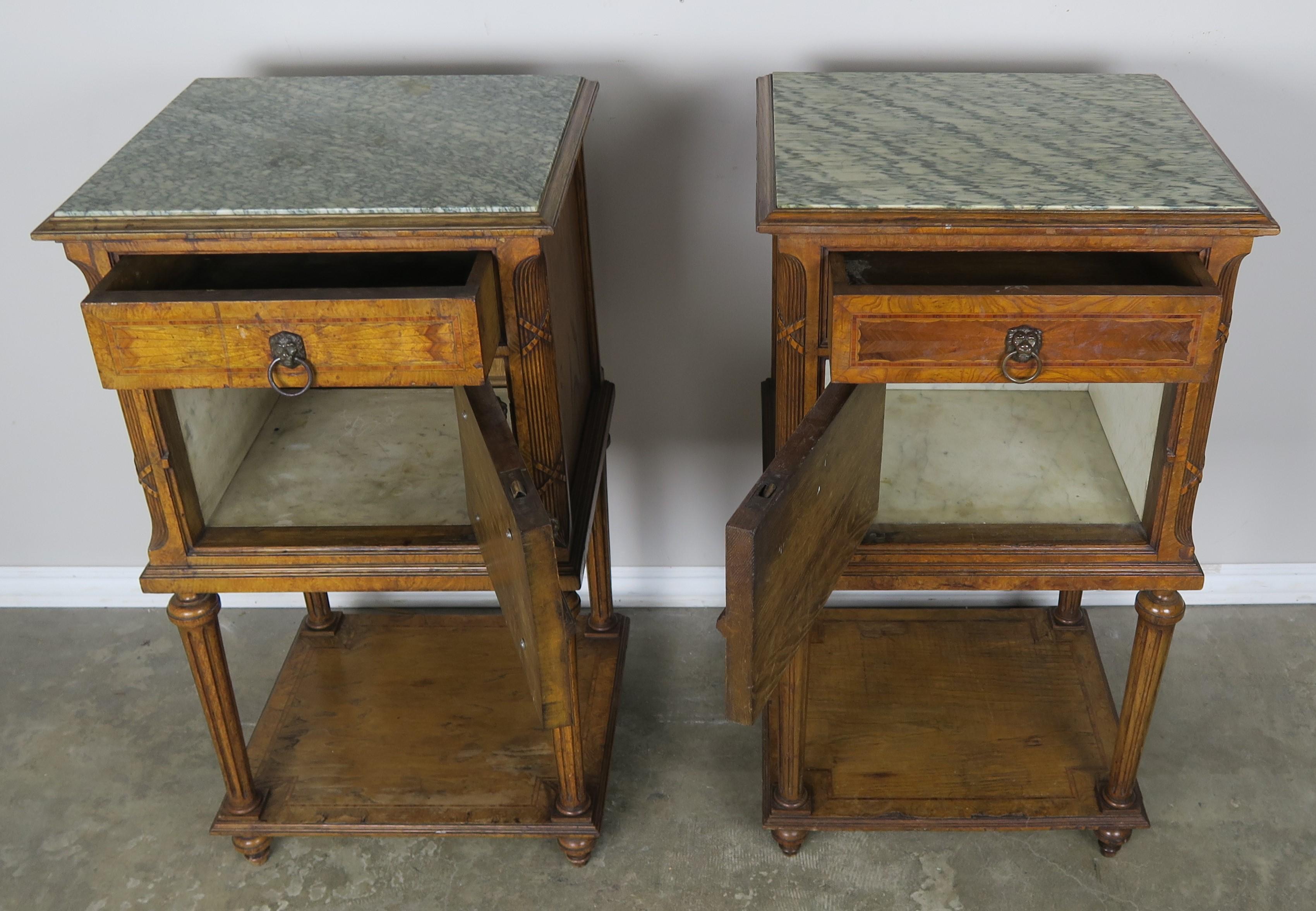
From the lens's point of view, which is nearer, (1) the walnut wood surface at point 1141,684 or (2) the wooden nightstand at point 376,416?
(2) the wooden nightstand at point 376,416

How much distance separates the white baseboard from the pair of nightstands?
0.52 ft

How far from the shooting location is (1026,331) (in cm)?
138

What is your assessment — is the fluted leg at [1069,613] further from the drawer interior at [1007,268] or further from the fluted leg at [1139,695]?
the drawer interior at [1007,268]

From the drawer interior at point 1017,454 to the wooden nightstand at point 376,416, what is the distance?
1.54 ft

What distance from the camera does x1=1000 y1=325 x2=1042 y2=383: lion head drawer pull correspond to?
138cm

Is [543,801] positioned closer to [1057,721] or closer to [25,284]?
[1057,721]

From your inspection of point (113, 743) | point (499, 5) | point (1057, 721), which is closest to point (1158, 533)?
point (1057, 721)

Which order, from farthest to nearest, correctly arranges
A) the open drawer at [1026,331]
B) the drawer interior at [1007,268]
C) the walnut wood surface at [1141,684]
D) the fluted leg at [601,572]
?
the fluted leg at [601,572]
the walnut wood surface at [1141,684]
the drawer interior at [1007,268]
the open drawer at [1026,331]

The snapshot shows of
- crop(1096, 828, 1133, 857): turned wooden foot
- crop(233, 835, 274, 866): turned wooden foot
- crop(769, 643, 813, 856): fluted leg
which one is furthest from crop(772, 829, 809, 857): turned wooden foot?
crop(233, 835, 274, 866): turned wooden foot

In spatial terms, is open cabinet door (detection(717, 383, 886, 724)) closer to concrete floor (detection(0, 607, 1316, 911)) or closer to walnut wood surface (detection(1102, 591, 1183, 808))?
walnut wood surface (detection(1102, 591, 1183, 808))

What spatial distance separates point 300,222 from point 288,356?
0.51 feet

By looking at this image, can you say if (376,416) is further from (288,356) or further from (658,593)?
(658,593)

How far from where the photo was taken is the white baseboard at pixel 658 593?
2.41 meters

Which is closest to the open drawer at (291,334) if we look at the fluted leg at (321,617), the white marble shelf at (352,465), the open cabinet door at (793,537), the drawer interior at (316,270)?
the drawer interior at (316,270)
